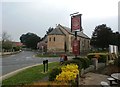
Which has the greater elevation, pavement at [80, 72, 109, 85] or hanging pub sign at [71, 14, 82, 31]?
hanging pub sign at [71, 14, 82, 31]

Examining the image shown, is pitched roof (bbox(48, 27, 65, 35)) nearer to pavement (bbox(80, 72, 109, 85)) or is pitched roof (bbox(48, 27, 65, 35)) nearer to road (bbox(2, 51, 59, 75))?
road (bbox(2, 51, 59, 75))

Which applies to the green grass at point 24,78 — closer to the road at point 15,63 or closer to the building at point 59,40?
the road at point 15,63

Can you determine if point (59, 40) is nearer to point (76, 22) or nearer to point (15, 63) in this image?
point (15, 63)

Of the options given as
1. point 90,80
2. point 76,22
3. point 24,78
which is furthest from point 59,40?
point 90,80

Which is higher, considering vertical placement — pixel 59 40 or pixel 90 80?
pixel 59 40

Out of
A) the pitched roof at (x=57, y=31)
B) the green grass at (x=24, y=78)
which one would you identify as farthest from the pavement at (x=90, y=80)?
the pitched roof at (x=57, y=31)

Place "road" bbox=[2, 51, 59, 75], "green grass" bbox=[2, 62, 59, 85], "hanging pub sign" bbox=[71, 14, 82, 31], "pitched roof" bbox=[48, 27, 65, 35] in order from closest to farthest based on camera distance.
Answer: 1. "green grass" bbox=[2, 62, 59, 85]
2. "hanging pub sign" bbox=[71, 14, 82, 31]
3. "road" bbox=[2, 51, 59, 75]
4. "pitched roof" bbox=[48, 27, 65, 35]

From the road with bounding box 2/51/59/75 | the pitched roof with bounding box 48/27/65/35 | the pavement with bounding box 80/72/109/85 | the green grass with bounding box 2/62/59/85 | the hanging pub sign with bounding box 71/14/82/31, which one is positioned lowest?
the pavement with bounding box 80/72/109/85

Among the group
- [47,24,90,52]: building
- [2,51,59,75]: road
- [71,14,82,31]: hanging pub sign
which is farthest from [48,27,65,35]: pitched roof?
[71,14,82,31]: hanging pub sign

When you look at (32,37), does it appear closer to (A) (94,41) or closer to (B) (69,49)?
(B) (69,49)

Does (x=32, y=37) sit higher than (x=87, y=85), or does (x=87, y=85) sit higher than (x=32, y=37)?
(x=32, y=37)

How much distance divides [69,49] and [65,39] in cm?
441

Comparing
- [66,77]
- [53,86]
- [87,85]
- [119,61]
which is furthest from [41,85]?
[119,61]

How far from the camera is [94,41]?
89812 millimetres
